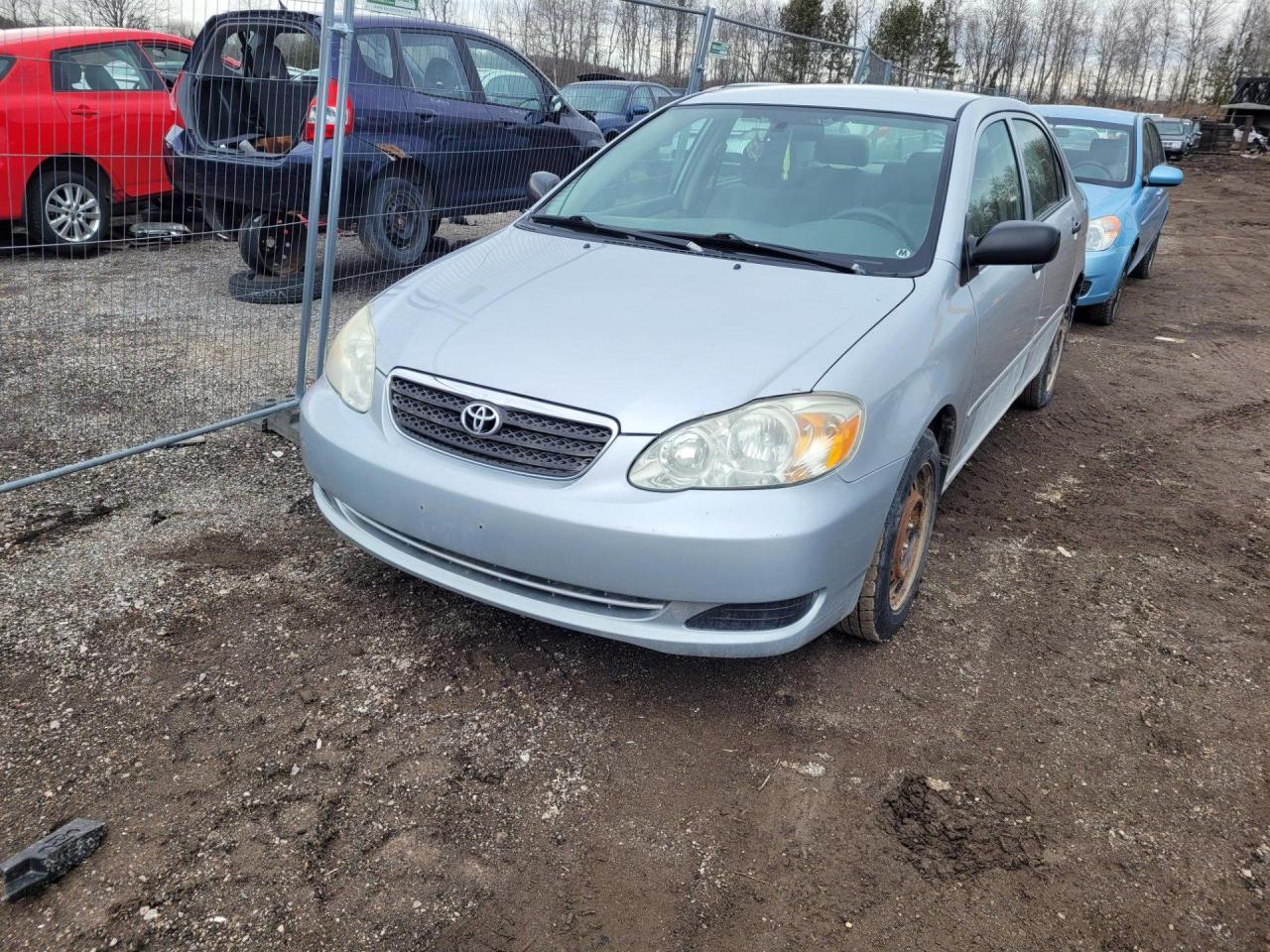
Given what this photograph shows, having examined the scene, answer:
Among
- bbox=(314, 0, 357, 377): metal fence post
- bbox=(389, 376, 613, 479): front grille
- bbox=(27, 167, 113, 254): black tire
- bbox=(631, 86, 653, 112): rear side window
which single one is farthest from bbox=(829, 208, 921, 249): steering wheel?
bbox=(631, 86, 653, 112): rear side window

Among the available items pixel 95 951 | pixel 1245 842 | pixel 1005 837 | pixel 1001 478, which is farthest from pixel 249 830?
pixel 1001 478

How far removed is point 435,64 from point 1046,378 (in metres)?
4.69

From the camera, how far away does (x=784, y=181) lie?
3.81 meters

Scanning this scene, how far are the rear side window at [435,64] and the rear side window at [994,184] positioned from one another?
4.26m

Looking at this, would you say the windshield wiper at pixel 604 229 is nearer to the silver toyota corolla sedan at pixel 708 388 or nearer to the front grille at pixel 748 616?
the silver toyota corolla sedan at pixel 708 388

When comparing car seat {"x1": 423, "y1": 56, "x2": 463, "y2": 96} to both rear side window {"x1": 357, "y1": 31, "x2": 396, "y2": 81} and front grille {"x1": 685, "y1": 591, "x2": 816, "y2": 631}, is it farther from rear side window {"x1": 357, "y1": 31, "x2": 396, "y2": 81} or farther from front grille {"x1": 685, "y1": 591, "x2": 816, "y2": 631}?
front grille {"x1": 685, "y1": 591, "x2": 816, "y2": 631}

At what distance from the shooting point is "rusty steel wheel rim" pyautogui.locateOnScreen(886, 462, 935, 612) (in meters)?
3.26

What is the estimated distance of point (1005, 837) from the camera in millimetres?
2525

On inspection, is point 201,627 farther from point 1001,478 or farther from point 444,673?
point 1001,478

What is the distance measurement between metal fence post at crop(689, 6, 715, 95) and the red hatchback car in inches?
162

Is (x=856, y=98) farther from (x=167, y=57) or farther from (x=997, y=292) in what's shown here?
(x=167, y=57)

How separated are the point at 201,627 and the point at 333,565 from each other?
1.84ft

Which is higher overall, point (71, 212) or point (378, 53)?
point (378, 53)

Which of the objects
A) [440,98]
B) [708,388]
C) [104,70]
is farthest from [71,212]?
[708,388]
